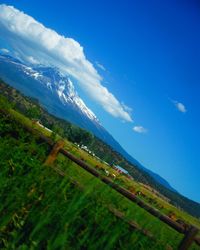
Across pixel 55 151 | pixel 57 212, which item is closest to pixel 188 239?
pixel 57 212

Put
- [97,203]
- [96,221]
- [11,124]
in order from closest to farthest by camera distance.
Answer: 1. [96,221]
2. [97,203]
3. [11,124]

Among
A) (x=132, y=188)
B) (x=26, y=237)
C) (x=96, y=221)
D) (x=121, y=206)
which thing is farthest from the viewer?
(x=132, y=188)

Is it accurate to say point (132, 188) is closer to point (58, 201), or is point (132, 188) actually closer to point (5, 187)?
point (58, 201)

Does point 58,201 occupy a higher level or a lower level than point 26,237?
higher

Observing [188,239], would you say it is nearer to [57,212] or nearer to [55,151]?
[57,212]

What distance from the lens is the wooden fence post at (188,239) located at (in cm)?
647

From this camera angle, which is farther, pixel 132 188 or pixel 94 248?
pixel 132 188

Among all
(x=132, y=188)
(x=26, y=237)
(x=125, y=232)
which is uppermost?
(x=132, y=188)

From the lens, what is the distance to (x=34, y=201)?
5238 millimetres

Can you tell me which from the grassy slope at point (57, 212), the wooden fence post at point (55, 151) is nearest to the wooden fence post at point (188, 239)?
the grassy slope at point (57, 212)

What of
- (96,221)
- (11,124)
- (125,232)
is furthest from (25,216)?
(11,124)

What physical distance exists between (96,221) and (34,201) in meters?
1.06

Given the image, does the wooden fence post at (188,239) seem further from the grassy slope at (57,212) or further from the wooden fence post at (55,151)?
the wooden fence post at (55,151)

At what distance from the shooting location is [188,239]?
21.2ft
